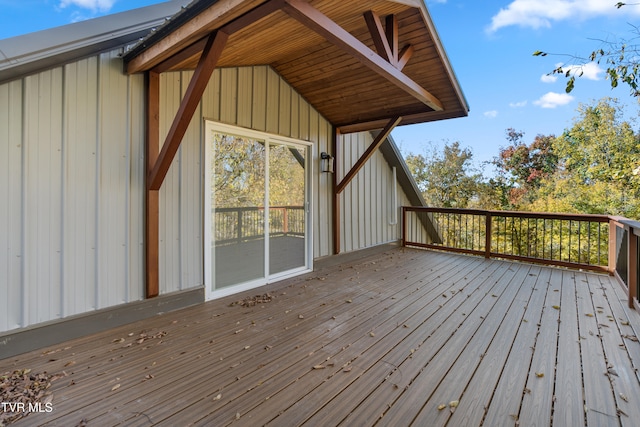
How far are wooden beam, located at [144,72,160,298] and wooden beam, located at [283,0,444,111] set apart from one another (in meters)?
1.68

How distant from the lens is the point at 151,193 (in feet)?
9.61

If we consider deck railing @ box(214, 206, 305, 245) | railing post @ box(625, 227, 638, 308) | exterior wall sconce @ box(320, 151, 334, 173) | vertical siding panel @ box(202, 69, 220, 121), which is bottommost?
railing post @ box(625, 227, 638, 308)

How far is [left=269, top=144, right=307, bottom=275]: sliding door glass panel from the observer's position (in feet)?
14.3

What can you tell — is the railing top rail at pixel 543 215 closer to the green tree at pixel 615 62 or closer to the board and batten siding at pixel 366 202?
the board and batten siding at pixel 366 202

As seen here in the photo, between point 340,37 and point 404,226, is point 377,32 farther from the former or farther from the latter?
point 404,226

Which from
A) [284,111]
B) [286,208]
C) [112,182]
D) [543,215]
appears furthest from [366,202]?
[112,182]

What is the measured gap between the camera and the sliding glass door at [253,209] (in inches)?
142

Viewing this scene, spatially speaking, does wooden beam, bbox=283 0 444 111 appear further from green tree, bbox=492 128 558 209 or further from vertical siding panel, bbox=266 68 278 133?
green tree, bbox=492 128 558 209

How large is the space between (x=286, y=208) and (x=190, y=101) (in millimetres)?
2299

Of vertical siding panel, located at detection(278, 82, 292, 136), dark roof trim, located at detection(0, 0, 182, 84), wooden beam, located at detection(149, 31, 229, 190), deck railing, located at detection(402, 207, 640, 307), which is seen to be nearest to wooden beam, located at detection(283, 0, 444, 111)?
wooden beam, located at detection(149, 31, 229, 190)

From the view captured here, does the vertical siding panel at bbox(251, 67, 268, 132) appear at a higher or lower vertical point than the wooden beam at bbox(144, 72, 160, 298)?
higher

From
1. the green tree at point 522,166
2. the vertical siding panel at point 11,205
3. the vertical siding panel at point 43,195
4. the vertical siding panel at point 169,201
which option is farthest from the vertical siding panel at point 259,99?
the green tree at point 522,166

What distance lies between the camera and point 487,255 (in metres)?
5.94

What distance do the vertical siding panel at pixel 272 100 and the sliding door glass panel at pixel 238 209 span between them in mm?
362
